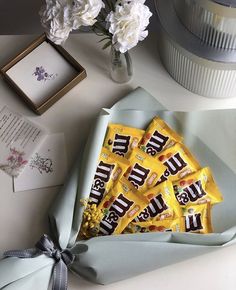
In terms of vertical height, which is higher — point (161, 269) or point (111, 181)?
point (111, 181)

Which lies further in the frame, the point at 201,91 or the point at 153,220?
the point at 201,91

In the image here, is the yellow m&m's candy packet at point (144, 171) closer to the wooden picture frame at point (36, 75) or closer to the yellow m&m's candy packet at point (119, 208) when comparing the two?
the yellow m&m's candy packet at point (119, 208)

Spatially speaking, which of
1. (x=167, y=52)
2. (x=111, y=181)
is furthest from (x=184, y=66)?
(x=111, y=181)

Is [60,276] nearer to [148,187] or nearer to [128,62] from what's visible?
[148,187]

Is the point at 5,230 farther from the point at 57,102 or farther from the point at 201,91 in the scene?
the point at 201,91

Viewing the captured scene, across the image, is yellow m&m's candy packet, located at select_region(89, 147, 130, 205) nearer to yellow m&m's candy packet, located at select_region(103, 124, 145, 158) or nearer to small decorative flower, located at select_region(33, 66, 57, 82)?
yellow m&m's candy packet, located at select_region(103, 124, 145, 158)

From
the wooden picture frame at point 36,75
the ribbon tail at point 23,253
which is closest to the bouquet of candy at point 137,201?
the ribbon tail at point 23,253

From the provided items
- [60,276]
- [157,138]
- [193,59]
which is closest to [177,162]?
[157,138]
